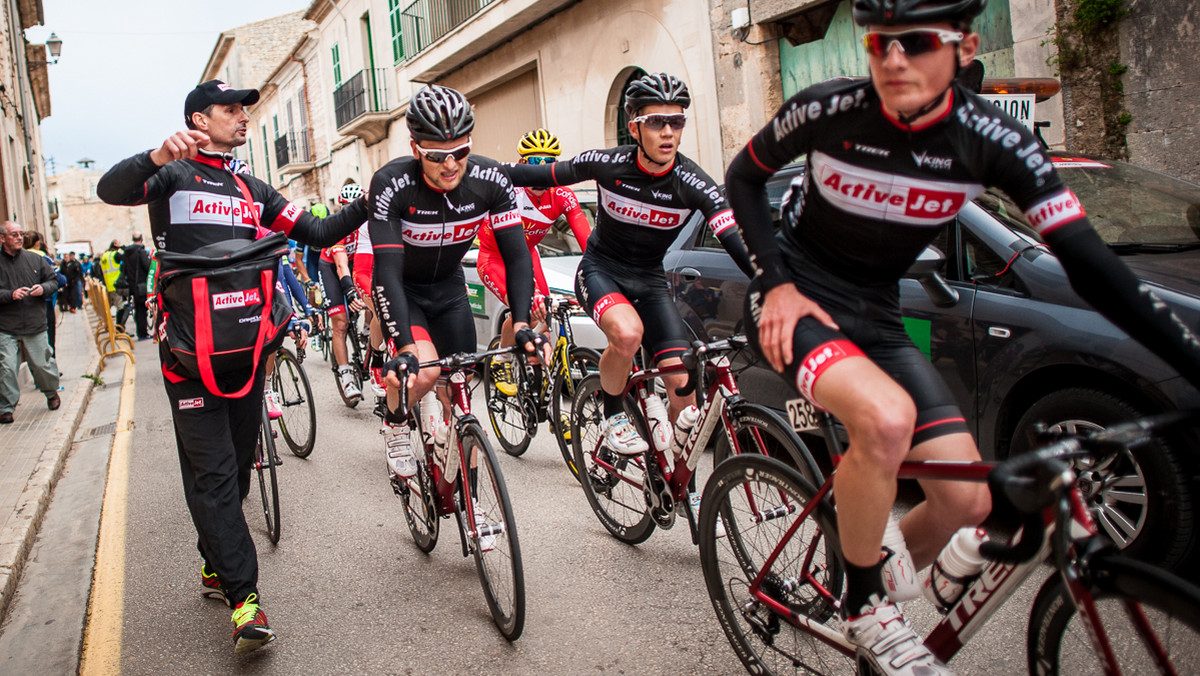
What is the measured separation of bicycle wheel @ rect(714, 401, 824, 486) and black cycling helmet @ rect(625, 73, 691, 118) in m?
1.70

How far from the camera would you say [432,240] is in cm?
431

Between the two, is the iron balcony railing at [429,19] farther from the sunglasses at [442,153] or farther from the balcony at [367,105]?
the sunglasses at [442,153]

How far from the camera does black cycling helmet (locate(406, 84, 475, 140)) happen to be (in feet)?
12.4

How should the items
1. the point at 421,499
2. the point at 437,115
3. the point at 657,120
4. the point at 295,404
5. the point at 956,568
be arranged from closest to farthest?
the point at 956,568 → the point at 437,115 → the point at 657,120 → the point at 421,499 → the point at 295,404

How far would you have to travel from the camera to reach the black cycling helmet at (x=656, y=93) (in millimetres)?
4238

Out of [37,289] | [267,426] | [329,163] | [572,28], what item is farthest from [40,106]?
[267,426]

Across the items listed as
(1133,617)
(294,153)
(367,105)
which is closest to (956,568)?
(1133,617)

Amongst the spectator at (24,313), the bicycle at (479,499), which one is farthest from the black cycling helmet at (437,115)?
→ the spectator at (24,313)

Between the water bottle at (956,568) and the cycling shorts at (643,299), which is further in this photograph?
the cycling shorts at (643,299)

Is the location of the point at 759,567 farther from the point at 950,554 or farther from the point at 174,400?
the point at 174,400

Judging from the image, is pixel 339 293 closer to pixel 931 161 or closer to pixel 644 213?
pixel 644 213

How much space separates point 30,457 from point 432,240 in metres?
4.93

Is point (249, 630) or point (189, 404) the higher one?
point (189, 404)

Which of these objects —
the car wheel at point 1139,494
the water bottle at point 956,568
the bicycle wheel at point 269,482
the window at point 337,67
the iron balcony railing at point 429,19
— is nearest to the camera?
the water bottle at point 956,568
